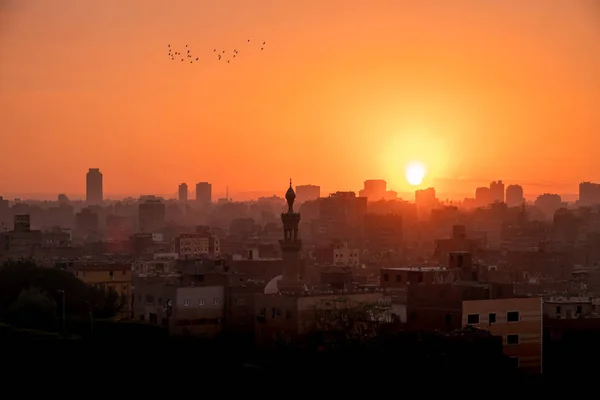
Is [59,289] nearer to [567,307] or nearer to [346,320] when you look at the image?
[346,320]

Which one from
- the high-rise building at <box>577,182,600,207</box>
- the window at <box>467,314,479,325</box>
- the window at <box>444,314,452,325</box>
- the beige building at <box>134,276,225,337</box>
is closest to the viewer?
the window at <box>467,314,479,325</box>

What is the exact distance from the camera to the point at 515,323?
53.6ft

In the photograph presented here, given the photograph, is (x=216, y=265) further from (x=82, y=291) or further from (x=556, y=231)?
(x=556, y=231)

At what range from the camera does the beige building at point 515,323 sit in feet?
53.0

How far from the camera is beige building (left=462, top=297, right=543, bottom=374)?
53.0 ft

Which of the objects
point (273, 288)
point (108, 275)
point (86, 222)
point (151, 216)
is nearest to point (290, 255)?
point (273, 288)

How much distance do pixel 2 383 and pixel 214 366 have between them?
2.87m

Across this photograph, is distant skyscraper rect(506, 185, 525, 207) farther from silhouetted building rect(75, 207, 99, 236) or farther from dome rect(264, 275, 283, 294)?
dome rect(264, 275, 283, 294)

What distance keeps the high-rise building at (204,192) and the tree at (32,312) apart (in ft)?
345

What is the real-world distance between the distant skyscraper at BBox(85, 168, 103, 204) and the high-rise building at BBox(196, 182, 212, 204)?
10.1 meters

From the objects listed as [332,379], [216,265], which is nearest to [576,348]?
[332,379]

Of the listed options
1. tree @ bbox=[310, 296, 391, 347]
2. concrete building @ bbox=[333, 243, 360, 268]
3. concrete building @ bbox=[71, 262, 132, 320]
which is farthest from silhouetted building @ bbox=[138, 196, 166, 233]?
tree @ bbox=[310, 296, 391, 347]

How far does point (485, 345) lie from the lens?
14.9 m

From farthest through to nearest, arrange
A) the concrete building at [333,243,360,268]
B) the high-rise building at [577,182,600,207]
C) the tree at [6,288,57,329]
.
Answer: the high-rise building at [577,182,600,207] < the concrete building at [333,243,360,268] < the tree at [6,288,57,329]
